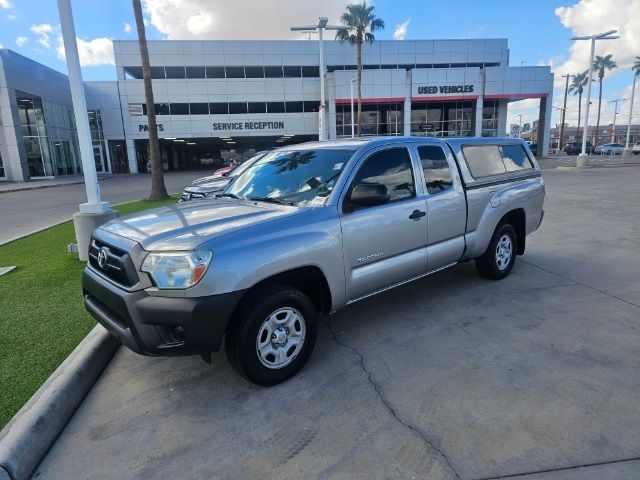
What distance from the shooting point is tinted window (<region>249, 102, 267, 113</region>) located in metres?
44.2

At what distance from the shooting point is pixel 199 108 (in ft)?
143

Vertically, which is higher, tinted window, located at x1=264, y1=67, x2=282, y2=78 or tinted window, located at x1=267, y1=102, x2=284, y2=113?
tinted window, located at x1=264, y1=67, x2=282, y2=78

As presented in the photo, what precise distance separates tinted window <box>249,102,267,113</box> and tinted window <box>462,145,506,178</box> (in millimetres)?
41455

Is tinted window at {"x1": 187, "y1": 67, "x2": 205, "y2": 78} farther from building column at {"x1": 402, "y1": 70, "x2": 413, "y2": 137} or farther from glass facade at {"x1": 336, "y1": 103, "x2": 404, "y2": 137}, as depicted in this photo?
building column at {"x1": 402, "y1": 70, "x2": 413, "y2": 137}

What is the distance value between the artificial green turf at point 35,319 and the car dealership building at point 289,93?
35557 mm

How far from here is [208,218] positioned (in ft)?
11.4

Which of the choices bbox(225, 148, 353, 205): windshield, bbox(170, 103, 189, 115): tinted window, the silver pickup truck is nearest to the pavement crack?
the silver pickup truck

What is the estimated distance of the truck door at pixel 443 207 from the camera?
4.51 meters

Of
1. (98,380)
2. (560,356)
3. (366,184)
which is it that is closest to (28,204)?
(98,380)

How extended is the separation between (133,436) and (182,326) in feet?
2.63

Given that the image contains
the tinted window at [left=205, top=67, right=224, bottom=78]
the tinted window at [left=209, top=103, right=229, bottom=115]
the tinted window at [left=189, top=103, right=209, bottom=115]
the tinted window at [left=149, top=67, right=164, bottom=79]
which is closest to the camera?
the tinted window at [left=189, top=103, right=209, bottom=115]

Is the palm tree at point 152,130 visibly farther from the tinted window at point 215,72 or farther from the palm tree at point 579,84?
the palm tree at point 579,84

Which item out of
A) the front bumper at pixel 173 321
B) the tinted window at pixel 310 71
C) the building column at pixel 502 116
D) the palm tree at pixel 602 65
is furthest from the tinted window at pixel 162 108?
the palm tree at pixel 602 65

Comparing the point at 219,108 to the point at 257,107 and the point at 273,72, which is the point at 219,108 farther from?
the point at 273,72
